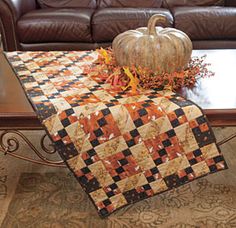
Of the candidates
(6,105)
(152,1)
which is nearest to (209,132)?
(6,105)

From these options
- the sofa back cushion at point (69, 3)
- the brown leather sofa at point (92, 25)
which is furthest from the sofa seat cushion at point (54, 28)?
the sofa back cushion at point (69, 3)

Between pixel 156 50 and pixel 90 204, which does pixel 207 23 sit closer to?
pixel 156 50

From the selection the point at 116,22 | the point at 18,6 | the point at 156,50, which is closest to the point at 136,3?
the point at 116,22

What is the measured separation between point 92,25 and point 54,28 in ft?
0.99

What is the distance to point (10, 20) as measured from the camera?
9.12 ft

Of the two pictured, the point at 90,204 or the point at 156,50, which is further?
the point at 90,204

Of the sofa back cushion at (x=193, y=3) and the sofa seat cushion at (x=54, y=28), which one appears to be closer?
the sofa seat cushion at (x=54, y=28)

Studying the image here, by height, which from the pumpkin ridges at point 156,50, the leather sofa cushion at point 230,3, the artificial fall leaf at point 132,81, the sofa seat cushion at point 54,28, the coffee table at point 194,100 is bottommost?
the sofa seat cushion at point 54,28

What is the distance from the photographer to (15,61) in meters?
1.84

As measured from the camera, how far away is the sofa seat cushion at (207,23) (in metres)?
2.76

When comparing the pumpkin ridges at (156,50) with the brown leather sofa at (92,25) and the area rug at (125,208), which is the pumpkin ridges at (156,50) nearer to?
the area rug at (125,208)

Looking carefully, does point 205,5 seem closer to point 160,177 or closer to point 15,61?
point 15,61

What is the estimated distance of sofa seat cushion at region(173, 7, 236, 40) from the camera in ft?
9.06

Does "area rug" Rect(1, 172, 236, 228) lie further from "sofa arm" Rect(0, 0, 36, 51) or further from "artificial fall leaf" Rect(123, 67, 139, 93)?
"sofa arm" Rect(0, 0, 36, 51)
